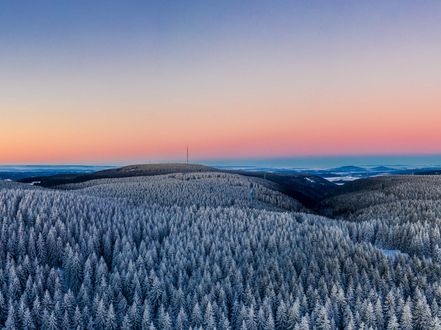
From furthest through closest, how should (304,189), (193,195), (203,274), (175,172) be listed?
1. (175,172)
2. (304,189)
3. (193,195)
4. (203,274)

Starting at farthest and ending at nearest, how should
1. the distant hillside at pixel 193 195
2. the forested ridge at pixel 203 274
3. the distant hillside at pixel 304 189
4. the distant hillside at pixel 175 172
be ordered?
1. the distant hillside at pixel 175 172
2. the distant hillside at pixel 304 189
3. the distant hillside at pixel 193 195
4. the forested ridge at pixel 203 274

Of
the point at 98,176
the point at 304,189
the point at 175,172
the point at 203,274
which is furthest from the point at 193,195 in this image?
the point at 98,176

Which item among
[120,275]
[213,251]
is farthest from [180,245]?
[120,275]

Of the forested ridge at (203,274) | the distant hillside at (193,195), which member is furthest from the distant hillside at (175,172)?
the forested ridge at (203,274)

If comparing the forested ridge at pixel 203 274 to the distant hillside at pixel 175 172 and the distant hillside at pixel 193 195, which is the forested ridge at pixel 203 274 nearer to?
the distant hillside at pixel 193 195

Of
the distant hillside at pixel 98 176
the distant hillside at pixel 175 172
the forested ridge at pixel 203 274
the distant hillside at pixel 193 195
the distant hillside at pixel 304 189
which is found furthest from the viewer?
the distant hillside at pixel 98 176

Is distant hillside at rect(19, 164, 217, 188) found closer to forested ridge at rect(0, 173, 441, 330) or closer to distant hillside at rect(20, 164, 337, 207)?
distant hillside at rect(20, 164, 337, 207)

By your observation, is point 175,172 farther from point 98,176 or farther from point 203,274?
point 203,274

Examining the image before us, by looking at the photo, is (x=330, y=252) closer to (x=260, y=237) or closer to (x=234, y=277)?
(x=260, y=237)
